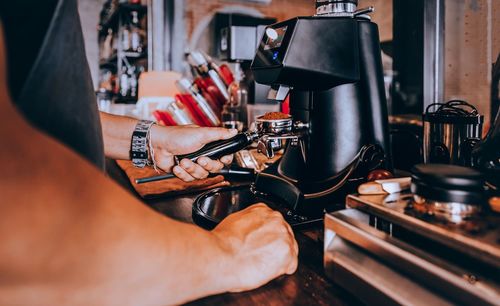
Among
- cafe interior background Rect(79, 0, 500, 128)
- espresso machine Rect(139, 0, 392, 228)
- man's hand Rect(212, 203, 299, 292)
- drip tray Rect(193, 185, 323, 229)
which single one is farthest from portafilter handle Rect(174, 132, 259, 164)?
cafe interior background Rect(79, 0, 500, 128)

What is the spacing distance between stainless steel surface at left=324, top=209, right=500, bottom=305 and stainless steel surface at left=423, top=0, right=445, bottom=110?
1.18m

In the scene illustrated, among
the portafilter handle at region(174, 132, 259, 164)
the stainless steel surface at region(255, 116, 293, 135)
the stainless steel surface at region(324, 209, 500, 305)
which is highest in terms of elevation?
the stainless steel surface at region(255, 116, 293, 135)

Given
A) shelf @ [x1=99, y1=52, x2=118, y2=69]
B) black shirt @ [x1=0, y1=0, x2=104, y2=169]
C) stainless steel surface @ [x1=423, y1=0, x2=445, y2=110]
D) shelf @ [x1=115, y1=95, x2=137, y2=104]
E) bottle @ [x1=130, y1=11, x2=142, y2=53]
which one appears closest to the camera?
black shirt @ [x1=0, y1=0, x2=104, y2=169]

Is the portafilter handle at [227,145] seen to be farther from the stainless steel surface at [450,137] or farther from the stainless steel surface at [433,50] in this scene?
the stainless steel surface at [433,50]

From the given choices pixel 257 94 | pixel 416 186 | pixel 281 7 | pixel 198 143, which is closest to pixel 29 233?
pixel 416 186

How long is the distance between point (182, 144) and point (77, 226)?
2.58ft

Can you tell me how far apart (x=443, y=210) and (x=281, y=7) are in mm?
5671

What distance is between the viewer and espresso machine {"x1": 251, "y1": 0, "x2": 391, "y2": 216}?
873mm

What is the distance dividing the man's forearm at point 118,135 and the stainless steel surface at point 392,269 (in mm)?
720

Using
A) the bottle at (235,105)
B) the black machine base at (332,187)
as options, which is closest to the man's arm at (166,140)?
the black machine base at (332,187)

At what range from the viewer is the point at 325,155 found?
0.92m

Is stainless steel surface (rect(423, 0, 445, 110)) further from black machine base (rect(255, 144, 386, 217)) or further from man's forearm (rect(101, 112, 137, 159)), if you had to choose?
man's forearm (rect(101, 112, 137, 159))

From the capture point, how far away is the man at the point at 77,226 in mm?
360

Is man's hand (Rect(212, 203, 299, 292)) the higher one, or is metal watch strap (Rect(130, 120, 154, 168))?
metal watch strap (Rect(130, 120, 154, 168))
